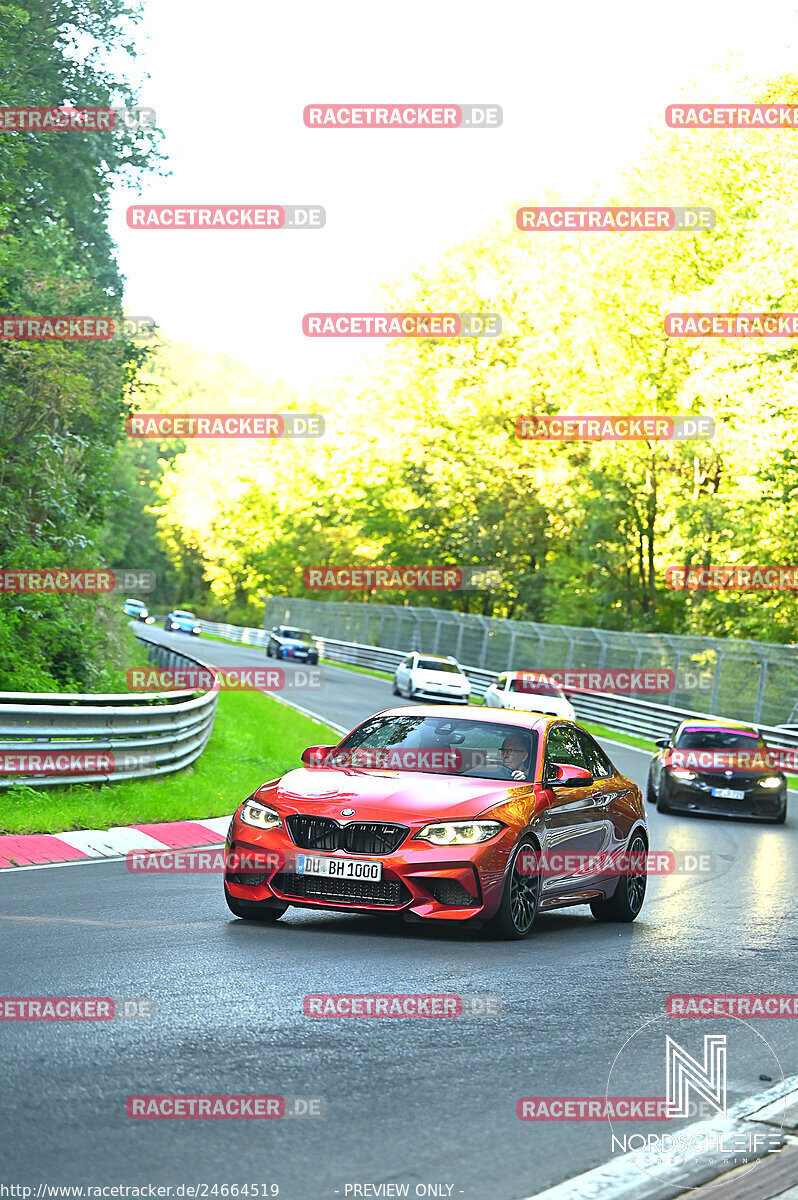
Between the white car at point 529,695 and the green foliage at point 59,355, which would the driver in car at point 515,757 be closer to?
the green foliage at point 59,355

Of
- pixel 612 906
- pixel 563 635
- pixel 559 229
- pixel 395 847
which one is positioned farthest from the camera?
pixel 559 229

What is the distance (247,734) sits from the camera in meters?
26.3

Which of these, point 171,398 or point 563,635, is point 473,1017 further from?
point 171,398

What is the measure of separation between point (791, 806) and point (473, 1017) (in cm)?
1999

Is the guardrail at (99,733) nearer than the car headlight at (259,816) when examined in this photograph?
No

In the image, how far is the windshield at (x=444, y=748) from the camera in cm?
1011

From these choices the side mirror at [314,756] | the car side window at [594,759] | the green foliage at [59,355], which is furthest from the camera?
the green foliage at [59,355]

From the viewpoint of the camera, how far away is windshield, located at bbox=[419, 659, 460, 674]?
45.0 m

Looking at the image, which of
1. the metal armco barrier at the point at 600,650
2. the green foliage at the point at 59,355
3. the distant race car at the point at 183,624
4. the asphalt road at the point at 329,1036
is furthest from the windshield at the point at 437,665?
the distant race car at the point at 183,624

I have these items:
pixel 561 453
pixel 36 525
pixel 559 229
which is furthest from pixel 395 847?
pixel 561 453

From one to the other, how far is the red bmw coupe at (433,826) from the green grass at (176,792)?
13.6 feet

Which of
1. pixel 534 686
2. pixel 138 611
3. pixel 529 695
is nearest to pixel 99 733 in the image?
pixel 529 695

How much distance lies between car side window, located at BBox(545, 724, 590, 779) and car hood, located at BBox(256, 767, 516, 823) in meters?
0.72

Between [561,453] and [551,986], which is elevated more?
[561,453]
